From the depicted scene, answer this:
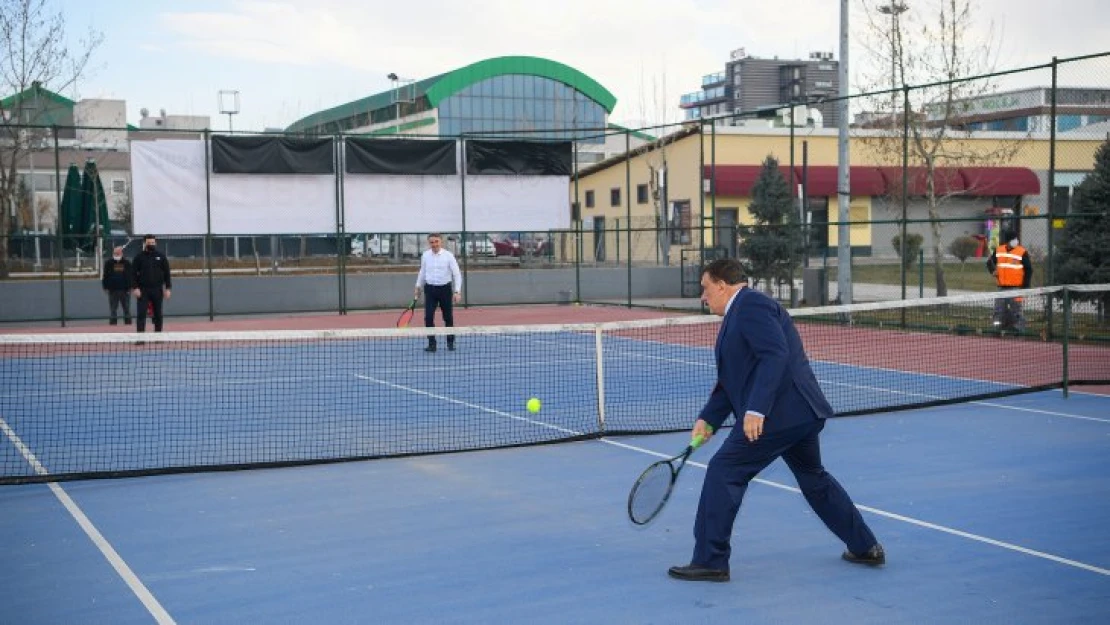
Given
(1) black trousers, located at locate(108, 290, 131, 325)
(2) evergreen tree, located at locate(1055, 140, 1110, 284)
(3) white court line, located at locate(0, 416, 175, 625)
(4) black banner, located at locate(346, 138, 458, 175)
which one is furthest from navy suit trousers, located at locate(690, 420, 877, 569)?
(4) black banner, located at locate(346, 138, 458, 175)

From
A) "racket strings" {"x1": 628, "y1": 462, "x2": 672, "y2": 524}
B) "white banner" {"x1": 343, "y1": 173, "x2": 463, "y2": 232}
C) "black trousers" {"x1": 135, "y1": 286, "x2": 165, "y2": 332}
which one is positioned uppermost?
"white banner" {"x1": 343, "y1": 173, "x2": 463, "y2": 232}

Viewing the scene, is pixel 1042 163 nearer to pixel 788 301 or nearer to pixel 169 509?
pixel 788 301

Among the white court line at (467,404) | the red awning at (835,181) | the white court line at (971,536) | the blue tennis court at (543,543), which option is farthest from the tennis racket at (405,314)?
the red awning at (835,181)

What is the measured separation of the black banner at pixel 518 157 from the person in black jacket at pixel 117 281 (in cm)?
827

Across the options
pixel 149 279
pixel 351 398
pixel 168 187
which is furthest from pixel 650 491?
pixel 168 187

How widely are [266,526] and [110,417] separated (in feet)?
17.6

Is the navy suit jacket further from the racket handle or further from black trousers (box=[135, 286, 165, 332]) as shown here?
black trousers (box=[135, 286, 165, 332])

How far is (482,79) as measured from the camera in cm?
7800

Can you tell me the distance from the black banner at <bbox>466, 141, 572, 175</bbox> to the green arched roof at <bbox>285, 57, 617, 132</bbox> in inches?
1889

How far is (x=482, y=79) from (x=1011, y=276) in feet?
207

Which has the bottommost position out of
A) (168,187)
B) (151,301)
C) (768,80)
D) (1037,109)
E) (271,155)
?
(151,301)

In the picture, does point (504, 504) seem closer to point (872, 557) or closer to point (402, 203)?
point (872, 557)

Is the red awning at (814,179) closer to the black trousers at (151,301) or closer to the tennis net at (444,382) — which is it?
the tennis net at (444,382)

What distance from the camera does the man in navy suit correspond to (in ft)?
18.9
